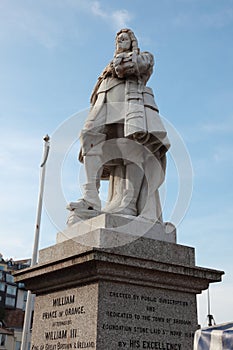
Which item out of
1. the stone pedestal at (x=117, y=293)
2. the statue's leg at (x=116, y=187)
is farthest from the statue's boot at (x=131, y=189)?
the stone pedestal at (x=117, y=293)

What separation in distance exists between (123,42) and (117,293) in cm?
461

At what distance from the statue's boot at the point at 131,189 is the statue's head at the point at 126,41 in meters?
2.18

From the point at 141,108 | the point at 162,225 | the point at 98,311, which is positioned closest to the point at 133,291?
the point at 98,311

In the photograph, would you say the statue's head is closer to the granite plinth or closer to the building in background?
the granite plinth

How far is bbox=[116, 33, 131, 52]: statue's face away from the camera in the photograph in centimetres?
877

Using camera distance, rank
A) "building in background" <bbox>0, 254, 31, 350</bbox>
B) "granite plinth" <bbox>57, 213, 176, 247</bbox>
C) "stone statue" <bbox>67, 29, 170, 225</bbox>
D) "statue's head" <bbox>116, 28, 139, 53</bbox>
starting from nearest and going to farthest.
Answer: "granite plinth" <bbox>57, 213, 176, 247</bbox> → "stone statue" <bbox>67, 29, 170, 225</bbox> → "statue's head" <bbox>116, 28, 139, 53</bbox> → "building in background" <bbox>0, 254, 31, 350</bbox>

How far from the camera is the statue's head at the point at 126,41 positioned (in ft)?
28.7

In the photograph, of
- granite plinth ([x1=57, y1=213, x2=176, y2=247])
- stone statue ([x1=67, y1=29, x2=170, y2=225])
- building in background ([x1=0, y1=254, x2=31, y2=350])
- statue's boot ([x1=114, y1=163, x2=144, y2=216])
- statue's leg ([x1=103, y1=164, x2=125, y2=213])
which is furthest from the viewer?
building in background ([x1=0, y1=254, x2=31, y2=350])

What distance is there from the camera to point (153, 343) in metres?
6.56

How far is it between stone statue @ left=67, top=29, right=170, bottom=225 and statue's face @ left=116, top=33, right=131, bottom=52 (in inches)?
5.1

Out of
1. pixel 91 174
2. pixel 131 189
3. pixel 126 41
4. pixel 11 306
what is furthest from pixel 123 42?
pixel 11 306

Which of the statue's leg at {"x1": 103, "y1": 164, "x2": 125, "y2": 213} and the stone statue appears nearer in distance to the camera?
the stone statue

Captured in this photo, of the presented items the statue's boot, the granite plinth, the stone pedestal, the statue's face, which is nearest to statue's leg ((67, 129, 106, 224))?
the granite plinth

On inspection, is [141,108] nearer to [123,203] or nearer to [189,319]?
[123,203]
